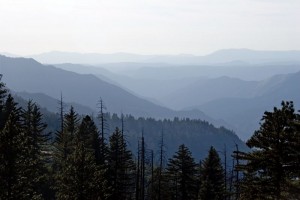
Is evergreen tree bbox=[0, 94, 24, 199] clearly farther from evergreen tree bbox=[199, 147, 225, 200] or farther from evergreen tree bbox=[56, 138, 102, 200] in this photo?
evergreen tree bbox=[199, 147, 225, 200]

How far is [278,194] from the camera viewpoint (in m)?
22.3

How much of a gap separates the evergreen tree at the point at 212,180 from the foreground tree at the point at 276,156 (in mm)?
26750

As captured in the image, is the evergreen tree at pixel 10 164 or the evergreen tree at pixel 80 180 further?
the evergreen tree at pixel 80 180

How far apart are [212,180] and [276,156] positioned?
3036 cm

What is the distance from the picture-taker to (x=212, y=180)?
52.0 metres

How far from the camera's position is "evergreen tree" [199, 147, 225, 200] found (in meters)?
49.9

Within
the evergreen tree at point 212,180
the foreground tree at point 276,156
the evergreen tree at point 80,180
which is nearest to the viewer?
the foreground tree at point 276,156

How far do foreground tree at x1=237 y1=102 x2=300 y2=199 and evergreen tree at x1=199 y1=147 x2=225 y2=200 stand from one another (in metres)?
26.8

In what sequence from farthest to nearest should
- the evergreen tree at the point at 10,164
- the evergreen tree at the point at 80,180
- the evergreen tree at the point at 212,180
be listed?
the evergreen tree at the point at 212,180 < the evergreen tree at the point at 80,180 < the evergreen tree at the point at 10,164

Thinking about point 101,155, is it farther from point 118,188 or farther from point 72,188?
point 72,188

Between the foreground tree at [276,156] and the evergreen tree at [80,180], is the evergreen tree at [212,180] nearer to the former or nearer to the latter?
the evergreen tree at [80,180]

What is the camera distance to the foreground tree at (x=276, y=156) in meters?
21.9

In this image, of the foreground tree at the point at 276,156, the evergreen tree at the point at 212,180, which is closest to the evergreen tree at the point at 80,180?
the foreground tree at the point at 276,156

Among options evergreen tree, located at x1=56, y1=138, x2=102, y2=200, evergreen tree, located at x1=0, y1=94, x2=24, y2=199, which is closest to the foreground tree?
evergreen tree, located at x1=56, y1=138, x2=102, y2=200
